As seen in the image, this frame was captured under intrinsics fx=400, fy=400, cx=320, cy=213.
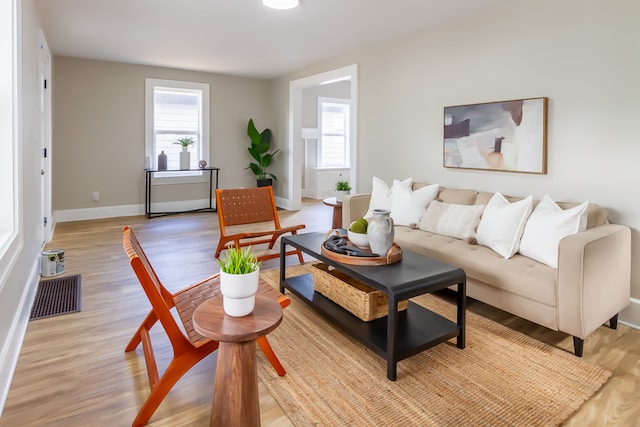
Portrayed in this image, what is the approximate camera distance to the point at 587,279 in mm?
2162

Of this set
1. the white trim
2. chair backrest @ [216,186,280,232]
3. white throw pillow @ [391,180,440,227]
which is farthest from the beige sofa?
the white trim

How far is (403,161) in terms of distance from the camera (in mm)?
4457

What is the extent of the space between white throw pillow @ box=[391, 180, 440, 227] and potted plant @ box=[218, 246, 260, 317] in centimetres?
236

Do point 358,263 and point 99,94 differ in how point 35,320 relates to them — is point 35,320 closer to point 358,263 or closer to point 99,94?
point 358,263

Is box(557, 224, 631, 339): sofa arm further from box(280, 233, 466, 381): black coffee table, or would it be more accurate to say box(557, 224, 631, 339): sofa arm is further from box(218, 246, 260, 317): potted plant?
box(218, 246, 260, 317): potted plant

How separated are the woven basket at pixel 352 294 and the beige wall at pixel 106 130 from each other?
4.82 meters

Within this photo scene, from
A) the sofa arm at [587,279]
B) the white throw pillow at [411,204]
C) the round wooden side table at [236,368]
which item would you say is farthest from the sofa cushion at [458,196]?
the round wooden side table at [236,368]

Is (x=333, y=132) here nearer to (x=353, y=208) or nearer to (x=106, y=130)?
(x=106, y=130)

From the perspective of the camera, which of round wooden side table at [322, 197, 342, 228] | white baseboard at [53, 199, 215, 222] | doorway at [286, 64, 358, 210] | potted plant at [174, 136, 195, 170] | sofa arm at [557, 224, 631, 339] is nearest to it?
sofa arm at [557, 224, 631, 339]

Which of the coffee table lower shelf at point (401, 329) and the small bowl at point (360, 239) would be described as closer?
the coffee table lower shelf at point (401, 329)

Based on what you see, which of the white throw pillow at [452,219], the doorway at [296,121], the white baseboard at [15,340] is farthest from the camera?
the doorway at [296,121]

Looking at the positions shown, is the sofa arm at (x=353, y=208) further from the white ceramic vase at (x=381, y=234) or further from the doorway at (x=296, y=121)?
the doorway at (x=296, y=121)

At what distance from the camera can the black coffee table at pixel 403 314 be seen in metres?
1.97

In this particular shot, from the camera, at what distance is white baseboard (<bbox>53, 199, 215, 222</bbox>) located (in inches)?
235
